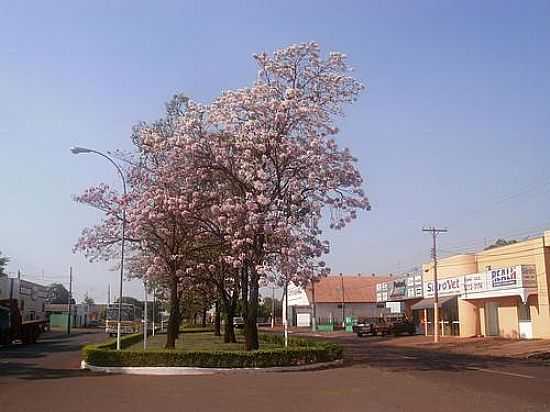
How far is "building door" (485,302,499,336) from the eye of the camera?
46625 mm

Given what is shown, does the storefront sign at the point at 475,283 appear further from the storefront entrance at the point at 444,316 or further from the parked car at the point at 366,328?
the parked car at the point at 366,328

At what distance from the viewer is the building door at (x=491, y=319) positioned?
46.6 m

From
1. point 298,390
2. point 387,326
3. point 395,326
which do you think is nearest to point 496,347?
point 395,326

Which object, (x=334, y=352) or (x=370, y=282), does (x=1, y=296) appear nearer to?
(x=334, y=352)

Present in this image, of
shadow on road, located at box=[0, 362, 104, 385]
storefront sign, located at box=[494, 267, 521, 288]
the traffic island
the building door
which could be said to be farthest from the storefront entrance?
shadow on road, located at box=[0, 362, 104, 385]

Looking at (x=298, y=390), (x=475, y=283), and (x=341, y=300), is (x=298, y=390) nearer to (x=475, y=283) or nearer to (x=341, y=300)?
(x=475, y=283)

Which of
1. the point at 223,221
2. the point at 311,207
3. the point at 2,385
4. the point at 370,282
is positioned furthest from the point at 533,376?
the point at 370,282

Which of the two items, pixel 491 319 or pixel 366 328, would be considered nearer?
pixel 491 319

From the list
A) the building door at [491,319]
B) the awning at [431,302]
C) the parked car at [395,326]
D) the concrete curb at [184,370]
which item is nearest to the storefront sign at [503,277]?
the building door at [491,319]

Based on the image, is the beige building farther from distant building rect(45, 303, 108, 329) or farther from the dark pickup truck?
distant building rect(45, 303, 108, 329)

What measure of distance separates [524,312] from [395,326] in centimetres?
1901

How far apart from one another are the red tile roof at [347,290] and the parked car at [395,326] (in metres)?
35.3

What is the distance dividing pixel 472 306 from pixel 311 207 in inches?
1061

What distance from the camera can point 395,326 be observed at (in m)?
60.1
